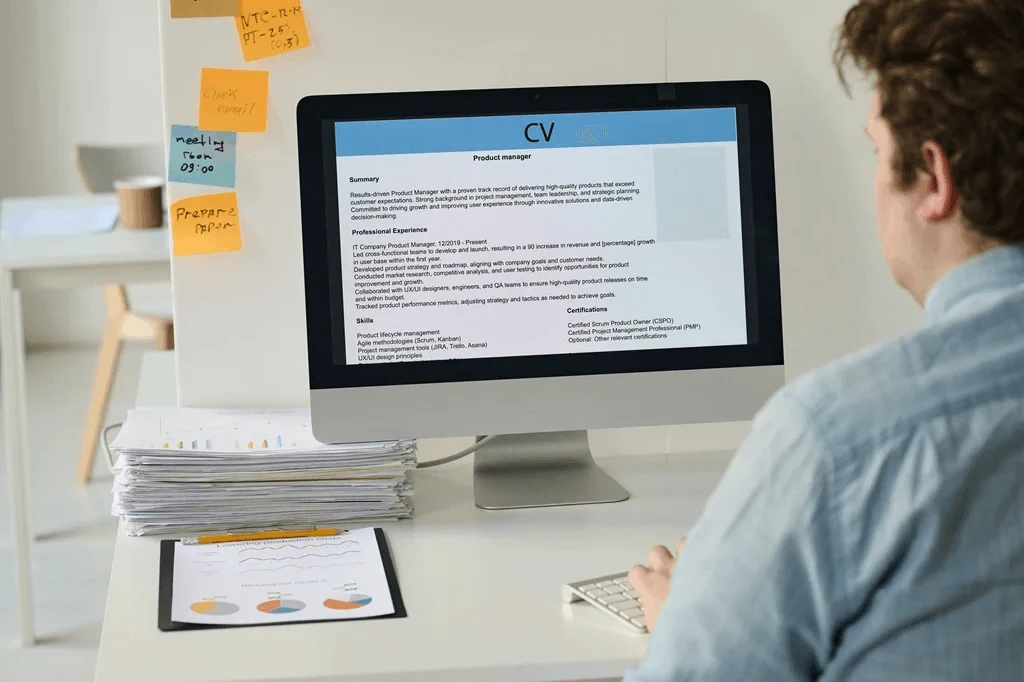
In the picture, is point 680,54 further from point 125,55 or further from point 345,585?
point 125,55

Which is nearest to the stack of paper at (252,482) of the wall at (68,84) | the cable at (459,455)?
the cable at (459,455)

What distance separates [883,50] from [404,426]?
76 centimetres

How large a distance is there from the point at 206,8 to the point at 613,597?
93 cm

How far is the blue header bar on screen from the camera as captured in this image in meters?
1.44

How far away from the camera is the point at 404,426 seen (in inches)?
57.6

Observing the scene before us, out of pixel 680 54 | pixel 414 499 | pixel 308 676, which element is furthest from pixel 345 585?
pixel 680 54

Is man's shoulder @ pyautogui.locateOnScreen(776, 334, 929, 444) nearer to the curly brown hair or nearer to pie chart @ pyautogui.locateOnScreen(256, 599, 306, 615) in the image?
the curly brown hair

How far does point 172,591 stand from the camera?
4.12 ft

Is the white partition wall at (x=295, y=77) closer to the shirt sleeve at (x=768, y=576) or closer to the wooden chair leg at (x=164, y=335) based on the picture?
the shirt sleeve at (x=768, y=576)

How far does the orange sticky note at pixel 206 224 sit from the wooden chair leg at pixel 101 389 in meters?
2.27

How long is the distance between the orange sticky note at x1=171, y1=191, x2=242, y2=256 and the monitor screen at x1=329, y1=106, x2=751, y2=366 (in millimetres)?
270

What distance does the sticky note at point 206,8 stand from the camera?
1611 millimetres

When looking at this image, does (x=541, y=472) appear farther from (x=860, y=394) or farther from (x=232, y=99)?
(x=860, y=394)

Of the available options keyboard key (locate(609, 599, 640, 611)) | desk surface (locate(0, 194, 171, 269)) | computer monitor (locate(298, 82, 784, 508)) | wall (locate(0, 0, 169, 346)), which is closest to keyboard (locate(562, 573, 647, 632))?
keyboard key (locate(609, 599, 640, 611))
